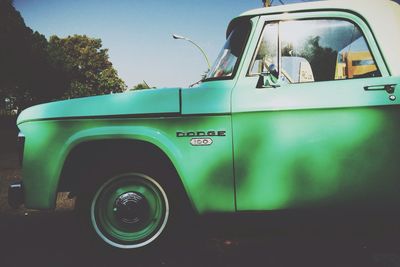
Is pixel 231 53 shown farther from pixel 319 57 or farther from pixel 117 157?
pixel 117 157

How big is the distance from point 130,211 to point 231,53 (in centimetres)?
158

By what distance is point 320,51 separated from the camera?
2916 mm

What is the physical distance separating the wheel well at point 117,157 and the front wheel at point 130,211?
110 millimetres

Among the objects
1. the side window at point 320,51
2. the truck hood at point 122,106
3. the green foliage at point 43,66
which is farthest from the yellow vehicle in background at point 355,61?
the green foliage at point 43,66

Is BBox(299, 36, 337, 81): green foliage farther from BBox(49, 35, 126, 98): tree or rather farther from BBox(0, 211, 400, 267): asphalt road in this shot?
BBox(49, 35, 126, 98): tree

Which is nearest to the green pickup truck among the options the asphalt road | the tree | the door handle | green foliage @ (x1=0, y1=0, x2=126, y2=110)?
the door handle

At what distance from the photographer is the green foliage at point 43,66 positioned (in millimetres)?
24938

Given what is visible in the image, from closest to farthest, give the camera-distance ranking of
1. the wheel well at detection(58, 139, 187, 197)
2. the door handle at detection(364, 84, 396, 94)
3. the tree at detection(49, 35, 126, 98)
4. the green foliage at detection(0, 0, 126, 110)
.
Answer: the door handle at detection(364, 84, 396, 94), the wheel well at detection(58, 139, 187, 197), the green foliage at detection(0, 0, 126, 110), the tree at detection(49, 35, 126, 98)

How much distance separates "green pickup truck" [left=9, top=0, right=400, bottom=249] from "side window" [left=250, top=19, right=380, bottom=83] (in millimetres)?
10

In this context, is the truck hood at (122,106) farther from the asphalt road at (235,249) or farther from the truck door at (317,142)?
the asphalt road at (235,249)

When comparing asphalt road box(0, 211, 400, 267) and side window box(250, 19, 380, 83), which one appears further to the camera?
side window box(250, 19, 380, 83)

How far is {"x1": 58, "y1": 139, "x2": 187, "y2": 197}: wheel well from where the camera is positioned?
272 centimetres

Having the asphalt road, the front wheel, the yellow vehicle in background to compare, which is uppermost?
the yellow vehicle in background

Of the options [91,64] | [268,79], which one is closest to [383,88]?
[268,79]
